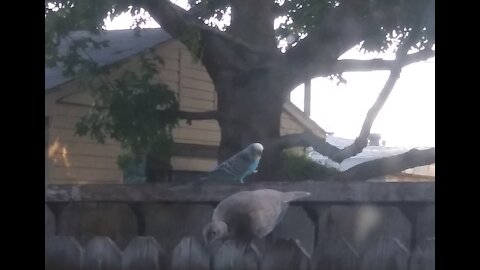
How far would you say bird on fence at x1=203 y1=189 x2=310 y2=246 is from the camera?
236 centimetres

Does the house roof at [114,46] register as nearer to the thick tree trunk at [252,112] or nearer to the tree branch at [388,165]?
the thick tree trunk at [252,112]

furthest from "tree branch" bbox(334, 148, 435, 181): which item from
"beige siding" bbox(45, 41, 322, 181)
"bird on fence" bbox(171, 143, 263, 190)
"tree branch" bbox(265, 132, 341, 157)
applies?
"beige siding" bbox(45, 41, 322, 181)

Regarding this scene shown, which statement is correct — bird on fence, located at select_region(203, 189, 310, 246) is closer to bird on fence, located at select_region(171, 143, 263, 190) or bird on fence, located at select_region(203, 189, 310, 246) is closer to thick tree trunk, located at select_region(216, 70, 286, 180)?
bird on fence, located at select_region(171, 143, 263, 190)

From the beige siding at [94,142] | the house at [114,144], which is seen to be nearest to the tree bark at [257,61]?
the house at [114,144]

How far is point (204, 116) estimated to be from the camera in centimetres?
578

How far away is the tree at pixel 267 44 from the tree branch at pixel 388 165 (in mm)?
13

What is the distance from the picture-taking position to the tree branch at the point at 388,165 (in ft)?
15.1

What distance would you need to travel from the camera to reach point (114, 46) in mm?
7234

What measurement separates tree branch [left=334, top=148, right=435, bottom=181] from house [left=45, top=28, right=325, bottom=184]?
2.00 meters

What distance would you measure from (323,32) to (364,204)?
2.76m

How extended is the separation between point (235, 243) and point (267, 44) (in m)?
3.07

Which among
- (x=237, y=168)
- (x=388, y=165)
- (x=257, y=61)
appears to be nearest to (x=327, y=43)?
(x=257, y=61)
